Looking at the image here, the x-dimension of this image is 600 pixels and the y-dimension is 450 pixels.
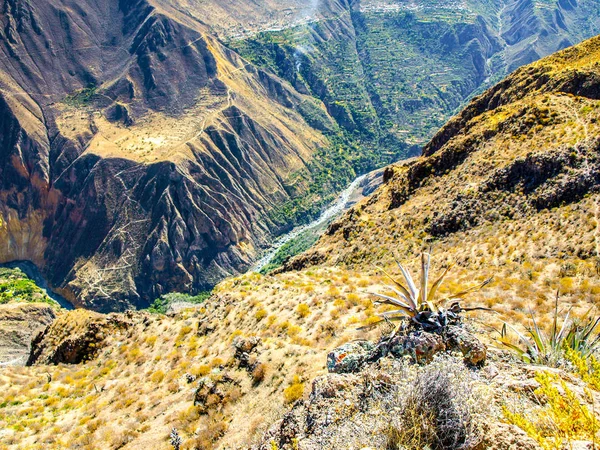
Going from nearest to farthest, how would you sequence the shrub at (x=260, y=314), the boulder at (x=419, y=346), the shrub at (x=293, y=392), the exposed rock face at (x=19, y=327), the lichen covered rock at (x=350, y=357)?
the boulder at (x=419, y=346)
the lichen covered rock at (x=350, y=357)
the shrub at (x=293, y=392)
the shrub at (x=260, y=314)
the exposed rock face at (x=19, y=327)

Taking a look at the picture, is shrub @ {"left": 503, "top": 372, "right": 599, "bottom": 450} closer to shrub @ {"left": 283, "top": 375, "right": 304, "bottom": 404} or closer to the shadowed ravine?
shrub @ {"left": 283, "top": 375, "right": 304, "bottom": 404}

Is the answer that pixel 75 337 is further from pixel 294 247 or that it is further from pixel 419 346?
pixel 294 247

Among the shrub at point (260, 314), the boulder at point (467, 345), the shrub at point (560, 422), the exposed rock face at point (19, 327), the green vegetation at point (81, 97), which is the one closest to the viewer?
the shrub at point (560, 422)

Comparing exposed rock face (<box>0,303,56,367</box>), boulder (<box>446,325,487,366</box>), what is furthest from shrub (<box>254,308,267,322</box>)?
exposed rock face (<box>0,303,56,367</box>)

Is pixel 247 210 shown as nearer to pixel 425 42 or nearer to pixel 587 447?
pixel 587 447

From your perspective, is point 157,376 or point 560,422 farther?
point 157,376

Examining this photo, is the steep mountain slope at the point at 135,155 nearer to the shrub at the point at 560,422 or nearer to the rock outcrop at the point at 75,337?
the rock outcrop at the point at 75,337

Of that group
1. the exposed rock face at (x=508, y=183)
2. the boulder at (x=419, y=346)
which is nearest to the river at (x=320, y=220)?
the exposed rock face at (x=508, y=183)

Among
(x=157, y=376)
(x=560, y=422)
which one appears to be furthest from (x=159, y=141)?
(x=560, y=422)
